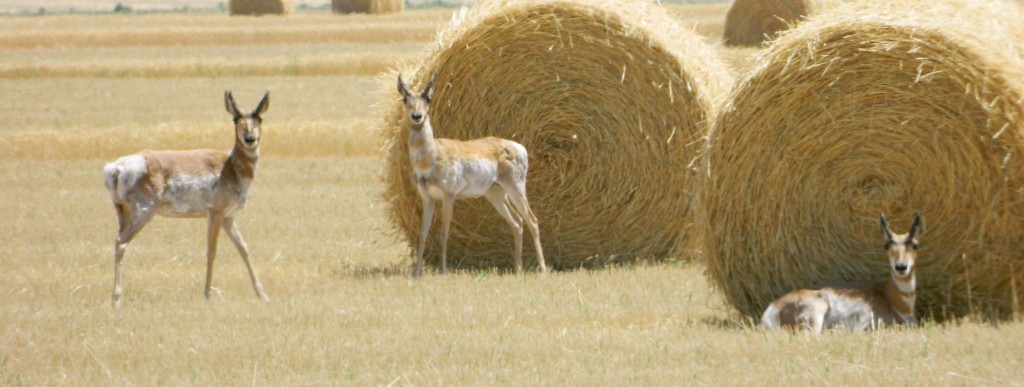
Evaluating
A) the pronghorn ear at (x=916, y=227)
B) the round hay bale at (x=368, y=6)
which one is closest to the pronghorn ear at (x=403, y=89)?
the pronghorn ear at (x=916, y=227)

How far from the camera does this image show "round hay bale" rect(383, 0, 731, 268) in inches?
479

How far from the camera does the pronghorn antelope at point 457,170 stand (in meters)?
11.6

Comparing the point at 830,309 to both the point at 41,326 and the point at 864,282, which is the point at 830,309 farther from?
the point at 41,326

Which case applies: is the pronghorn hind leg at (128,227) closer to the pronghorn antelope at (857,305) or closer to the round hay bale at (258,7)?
the pronghorn antelope at (857,305)

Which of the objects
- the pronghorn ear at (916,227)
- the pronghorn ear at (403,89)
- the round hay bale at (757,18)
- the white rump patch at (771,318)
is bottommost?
the round hay bale at (757,18)

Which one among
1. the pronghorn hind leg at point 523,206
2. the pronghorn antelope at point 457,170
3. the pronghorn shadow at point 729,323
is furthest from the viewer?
the pronghorn hind leg at point 523,206

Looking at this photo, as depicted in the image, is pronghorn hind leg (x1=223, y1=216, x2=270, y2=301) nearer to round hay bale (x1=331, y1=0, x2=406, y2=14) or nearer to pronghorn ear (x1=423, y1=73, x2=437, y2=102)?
pronghorn ear (x1=423, y1=73, x2=437, y2=102)

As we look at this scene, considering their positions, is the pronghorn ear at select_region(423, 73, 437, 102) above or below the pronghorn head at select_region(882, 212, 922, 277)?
below

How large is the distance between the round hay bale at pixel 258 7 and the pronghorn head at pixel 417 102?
32.7 m

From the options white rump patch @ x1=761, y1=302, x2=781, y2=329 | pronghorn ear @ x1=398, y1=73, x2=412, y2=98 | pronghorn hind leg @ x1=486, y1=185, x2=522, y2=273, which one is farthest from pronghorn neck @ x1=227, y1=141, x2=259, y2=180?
white rump patch @ x1=761, y1=302, x2=781, y2=329

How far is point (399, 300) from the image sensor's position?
10180mm

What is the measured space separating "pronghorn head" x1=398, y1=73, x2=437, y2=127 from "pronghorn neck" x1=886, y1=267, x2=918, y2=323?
13.9 ft

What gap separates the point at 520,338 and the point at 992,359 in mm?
2607

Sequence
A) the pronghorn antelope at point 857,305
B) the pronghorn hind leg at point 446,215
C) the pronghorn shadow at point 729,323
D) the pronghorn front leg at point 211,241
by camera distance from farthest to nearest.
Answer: the pronghorn hind leg at point 446,215, the pronghorn front leg at point 211,241, the pronghorn shadow at point 729,323, the pronghorn antelope at point 857,305
